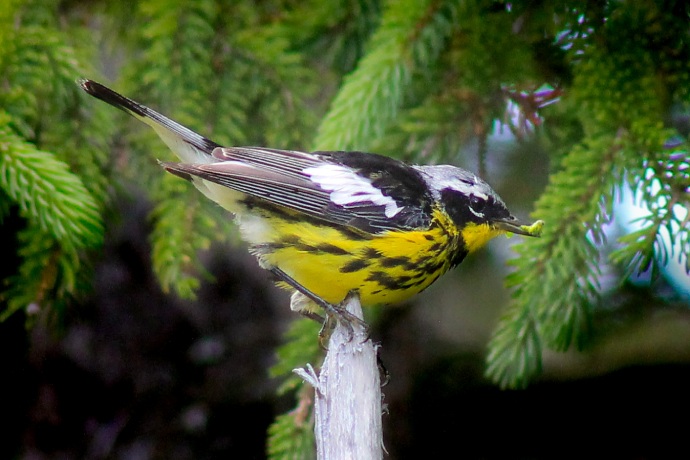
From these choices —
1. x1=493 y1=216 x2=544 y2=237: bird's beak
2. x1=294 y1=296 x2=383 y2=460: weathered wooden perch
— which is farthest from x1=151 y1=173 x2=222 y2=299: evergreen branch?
x1=493 y1=216 x2=544 y2=237: bird's beak

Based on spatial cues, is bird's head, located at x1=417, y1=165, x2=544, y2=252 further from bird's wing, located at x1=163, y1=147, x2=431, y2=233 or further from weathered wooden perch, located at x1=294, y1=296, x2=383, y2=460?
weathered wooden perch, located at x1=294, y1=296, x2=383, y2=460

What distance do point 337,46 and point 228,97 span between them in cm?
25

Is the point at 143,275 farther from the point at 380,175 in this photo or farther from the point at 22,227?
the point at 380,175

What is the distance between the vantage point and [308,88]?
4.45 feet

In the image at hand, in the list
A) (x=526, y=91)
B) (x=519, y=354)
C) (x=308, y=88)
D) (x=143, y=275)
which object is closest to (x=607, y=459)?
(x=519, y=354)

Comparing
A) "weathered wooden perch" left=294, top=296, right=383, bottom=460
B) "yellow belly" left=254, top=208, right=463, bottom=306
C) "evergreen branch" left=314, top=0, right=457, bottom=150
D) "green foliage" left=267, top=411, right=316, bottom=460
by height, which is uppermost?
"evergreen branch" left=314, top=0, right=457, bottom=150

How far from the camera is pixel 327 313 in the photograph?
113 cm

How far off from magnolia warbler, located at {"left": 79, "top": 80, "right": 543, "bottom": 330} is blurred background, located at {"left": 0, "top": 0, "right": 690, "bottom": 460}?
0.27 feet

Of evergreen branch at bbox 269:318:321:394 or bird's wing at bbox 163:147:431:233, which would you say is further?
evergreen branch at bbox 269:318:321:394

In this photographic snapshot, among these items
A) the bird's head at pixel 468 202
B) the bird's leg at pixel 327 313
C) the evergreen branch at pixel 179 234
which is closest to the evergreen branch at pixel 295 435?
the bird's leg at pixel 327 313

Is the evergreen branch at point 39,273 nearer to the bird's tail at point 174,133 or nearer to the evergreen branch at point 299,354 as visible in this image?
the bird's tail at point 174,133

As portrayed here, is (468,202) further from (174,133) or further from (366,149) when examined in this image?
(174,133)

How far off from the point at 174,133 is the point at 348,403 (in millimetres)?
580

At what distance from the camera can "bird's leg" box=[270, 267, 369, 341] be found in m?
1.08
